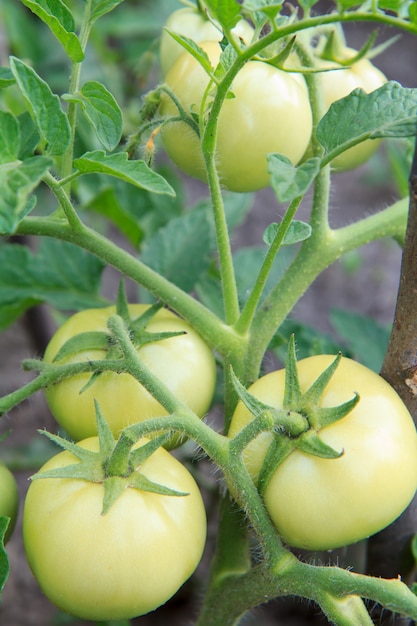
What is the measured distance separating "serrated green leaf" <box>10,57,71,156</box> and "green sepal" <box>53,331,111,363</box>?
0.66 ft

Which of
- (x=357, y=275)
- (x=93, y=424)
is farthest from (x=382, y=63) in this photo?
(x=93, y=424)

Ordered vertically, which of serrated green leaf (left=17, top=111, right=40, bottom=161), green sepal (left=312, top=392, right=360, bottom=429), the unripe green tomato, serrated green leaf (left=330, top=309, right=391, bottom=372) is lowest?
serrated green leaf (left=330, top=309, right=391, bottom=372)

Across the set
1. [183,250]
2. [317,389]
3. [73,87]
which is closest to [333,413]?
[317,389]

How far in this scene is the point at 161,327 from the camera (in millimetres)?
769

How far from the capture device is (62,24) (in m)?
0.65

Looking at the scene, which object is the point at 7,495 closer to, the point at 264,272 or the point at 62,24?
the point at 264,272

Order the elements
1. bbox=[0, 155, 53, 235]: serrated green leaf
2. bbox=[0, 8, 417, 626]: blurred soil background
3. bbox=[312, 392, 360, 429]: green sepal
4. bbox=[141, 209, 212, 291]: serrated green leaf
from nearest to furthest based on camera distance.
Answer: bbox=[0, 155, 53, 235]: serrated green leaf < bbox=[312, 392, 360, 429]: green sepal < bbox=[141, 209, 212, 291]: serrated green leaf < bbox=[0, 8, 417, 626]: blurred soil background

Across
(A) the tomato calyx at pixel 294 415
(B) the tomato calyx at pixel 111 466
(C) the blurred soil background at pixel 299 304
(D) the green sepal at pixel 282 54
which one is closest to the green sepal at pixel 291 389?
(A) the tomato calyx at pixel 294 415

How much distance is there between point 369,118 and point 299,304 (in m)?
1.51

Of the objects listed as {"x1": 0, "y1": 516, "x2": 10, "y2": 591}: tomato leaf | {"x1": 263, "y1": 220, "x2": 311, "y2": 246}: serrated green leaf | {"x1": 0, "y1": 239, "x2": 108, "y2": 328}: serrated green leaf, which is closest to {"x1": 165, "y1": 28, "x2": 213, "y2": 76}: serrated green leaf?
{"x1": 263, "y1": 220, "x2": 311, "y2": 246}: serrated green leaf

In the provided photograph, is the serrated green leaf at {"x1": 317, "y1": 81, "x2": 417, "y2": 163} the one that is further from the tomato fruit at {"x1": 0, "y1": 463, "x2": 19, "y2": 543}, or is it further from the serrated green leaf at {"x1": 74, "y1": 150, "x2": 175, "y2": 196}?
the tomato fruit at {"x1": 0, "y1": 463, "x2": 19, "y2": 543}

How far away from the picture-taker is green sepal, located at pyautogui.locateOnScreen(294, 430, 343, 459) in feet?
Answer: 1.96

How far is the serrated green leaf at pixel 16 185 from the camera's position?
51 cm

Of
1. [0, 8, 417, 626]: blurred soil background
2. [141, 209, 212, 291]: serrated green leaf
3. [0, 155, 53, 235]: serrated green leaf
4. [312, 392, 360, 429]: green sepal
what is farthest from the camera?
[0, 8, 417, 626]: blurred soil background
